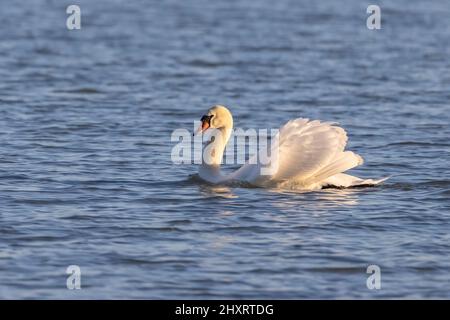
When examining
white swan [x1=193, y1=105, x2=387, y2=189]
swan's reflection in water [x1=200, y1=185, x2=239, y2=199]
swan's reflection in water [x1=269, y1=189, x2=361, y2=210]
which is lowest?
swan's reflection in water [x1=269, y1=189, x2=361, y2=210]

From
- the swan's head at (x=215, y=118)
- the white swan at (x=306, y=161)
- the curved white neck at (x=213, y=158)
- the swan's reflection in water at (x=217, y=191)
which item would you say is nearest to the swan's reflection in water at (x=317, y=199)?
the white swan at (x=306, y=161)

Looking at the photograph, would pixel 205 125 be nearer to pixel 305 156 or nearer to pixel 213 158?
pixel 213 158

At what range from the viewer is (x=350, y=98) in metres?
18.8

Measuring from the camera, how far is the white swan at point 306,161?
39.6 feet

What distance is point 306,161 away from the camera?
12.1 m

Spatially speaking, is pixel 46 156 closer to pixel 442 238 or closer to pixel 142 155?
pixel 142 155

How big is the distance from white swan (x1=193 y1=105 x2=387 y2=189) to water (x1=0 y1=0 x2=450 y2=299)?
163 mm

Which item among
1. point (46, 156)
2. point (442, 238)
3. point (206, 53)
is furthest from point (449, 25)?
point (442, 238)

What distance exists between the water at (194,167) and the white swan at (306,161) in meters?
0.16

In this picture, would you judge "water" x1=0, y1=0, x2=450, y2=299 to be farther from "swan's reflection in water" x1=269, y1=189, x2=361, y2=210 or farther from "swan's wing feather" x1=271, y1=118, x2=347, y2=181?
"swan's wing feather" x1=271, y1=118, x2=347, y2=181

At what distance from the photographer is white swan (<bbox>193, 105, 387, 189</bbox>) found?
475 inches

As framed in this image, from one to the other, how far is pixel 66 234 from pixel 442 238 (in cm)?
325

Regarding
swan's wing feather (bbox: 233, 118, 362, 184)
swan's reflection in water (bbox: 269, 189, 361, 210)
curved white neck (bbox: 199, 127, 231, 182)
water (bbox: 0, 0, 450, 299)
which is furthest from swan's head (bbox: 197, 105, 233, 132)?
swan's reflection in water (bbox: 269, 189, 361, 210)

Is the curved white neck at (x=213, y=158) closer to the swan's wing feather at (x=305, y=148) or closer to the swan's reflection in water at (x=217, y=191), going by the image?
the swan's reflection in water at (x=217, y=191)
